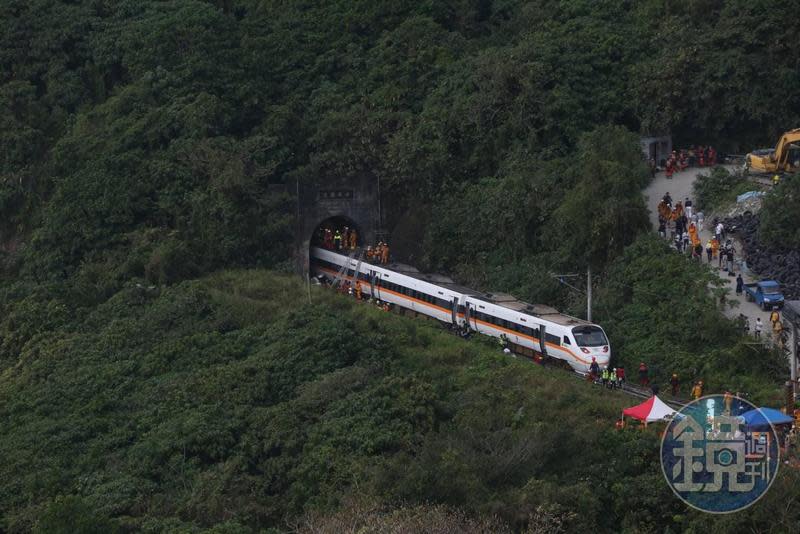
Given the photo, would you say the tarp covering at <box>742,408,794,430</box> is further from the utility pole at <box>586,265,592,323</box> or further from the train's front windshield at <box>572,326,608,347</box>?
the utility pole at <box>586,265,592,323</box>

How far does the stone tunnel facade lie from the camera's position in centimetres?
5391

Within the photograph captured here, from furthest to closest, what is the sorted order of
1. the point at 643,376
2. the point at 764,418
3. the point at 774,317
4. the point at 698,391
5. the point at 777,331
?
the point at 643,376 < the point at 774,317 < the point at 777,331 < the point at 698,391 < the point at 764,418

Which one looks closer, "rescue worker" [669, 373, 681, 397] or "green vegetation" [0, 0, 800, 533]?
"green vegetation" [0, 0, 800, 533]

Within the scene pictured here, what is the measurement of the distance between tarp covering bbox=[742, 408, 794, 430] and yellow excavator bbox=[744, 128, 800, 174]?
48.4ft

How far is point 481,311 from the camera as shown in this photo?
151 ft

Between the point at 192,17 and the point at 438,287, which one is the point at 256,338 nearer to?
the point at 438,287

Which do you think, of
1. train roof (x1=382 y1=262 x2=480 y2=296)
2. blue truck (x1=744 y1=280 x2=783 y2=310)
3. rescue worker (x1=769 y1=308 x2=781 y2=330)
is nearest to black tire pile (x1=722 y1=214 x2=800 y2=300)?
blue truck (x1=744 y1=280 x2=783 y2=310)

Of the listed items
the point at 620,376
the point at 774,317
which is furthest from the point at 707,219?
the point at 620,376

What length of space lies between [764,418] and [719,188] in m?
15.3

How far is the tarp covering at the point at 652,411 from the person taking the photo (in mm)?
36812

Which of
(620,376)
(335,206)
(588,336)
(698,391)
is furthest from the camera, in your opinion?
(335,206)

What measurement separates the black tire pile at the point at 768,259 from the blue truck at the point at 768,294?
0.39 m

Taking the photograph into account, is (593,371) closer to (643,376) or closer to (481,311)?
(643,376)

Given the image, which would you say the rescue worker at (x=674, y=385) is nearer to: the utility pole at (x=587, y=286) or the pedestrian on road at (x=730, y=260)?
the utility pole at (x=587, y=286)
